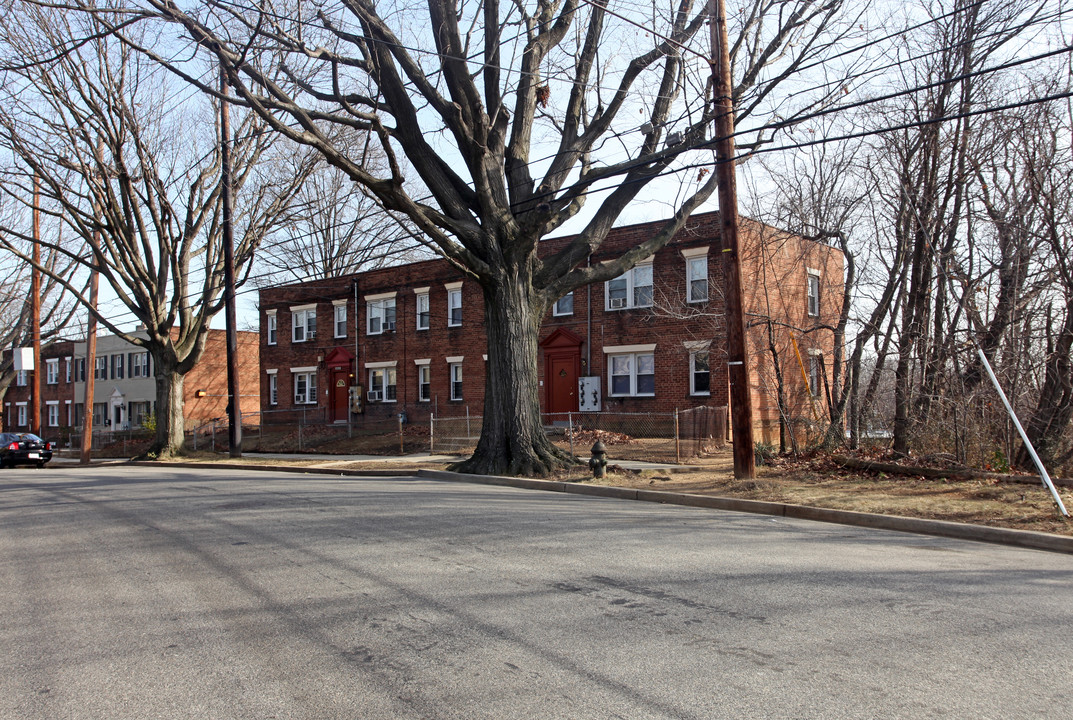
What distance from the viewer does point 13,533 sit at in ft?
32.6

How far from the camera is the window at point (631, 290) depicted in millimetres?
27078

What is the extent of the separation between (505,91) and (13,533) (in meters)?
11.8

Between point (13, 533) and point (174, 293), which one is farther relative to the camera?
point (174, 293)

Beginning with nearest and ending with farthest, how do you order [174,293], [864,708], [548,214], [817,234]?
1. [864,708]
2. [548,214]
3. [817,234]
4. [174,293]

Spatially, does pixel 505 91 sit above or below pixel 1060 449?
above

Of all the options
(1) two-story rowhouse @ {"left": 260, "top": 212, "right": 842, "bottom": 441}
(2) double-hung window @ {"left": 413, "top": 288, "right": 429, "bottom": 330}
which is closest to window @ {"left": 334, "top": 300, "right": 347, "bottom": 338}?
(1) two-story rowhouse @ {"left": 260, "top": 212, "right": 842, "bottom": 441}

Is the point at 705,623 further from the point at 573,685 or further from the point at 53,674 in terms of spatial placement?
the point at 53,674

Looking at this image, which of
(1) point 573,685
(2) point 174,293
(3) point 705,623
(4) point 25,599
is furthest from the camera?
(2) point 174,293

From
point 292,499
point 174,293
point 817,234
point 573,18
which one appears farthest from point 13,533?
point 174,293

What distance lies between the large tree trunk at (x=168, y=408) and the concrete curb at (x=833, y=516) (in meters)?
17.1

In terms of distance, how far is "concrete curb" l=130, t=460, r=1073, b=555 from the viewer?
9031 millimetres

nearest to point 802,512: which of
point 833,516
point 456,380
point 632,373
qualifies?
point 833,516

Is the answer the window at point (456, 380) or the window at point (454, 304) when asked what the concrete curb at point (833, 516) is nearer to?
the window at point (456, 380)

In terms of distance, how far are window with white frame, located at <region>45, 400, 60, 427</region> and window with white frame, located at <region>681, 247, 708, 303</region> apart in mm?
50725
